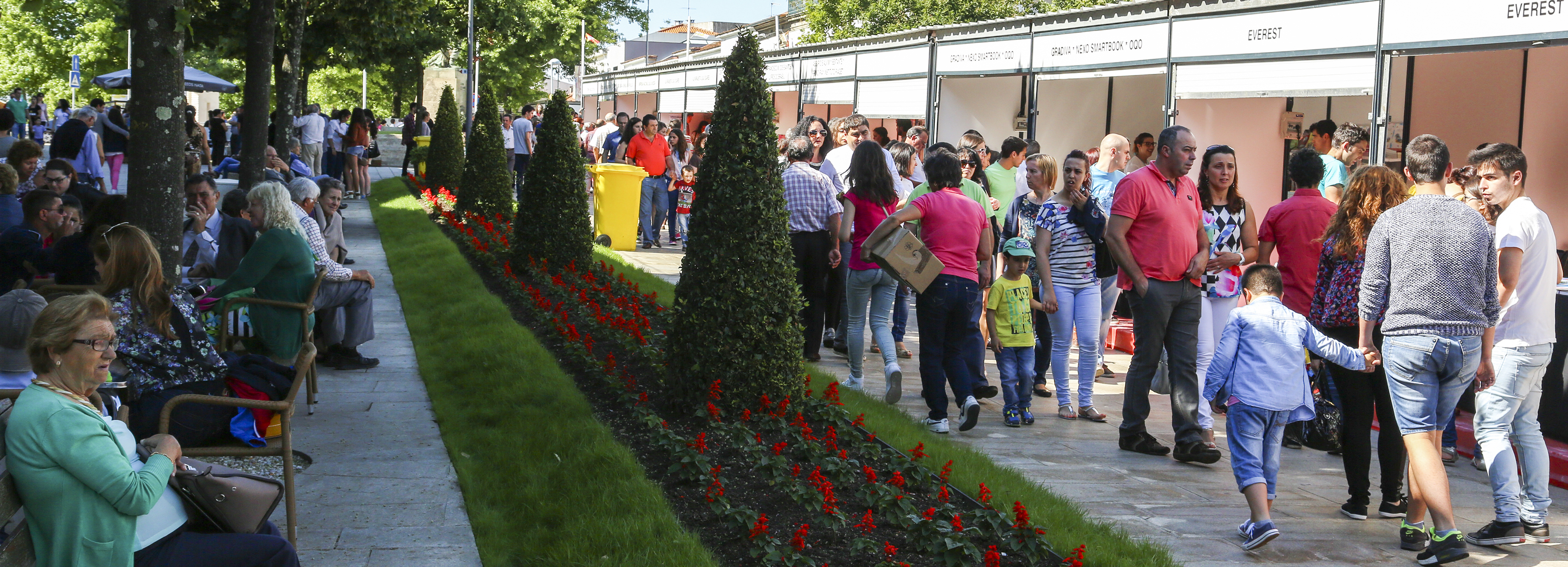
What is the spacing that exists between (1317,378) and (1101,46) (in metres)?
5.62

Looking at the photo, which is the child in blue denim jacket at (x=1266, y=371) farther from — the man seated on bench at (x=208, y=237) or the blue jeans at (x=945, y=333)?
the man seated on bench at (x=208, y=237)

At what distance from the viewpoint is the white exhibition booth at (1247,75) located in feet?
29.2

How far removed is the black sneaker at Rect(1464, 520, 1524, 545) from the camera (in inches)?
202

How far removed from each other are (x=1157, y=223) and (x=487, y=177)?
12.0 m

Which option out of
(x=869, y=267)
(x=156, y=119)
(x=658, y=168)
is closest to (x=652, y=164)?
(x=658, y=168)

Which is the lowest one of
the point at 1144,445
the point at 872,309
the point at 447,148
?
the point at 1144,445

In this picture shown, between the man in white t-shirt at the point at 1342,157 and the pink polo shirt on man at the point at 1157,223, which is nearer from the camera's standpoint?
the pink polo shirt on man at the point at 1157,223

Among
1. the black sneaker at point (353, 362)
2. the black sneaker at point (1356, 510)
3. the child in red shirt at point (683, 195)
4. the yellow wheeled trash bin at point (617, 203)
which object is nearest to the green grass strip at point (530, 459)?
the black sneaker at point (353, 362)

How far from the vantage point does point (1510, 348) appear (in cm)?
538

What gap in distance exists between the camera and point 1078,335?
7305 millimetres

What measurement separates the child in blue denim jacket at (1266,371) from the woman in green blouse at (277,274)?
196 inches

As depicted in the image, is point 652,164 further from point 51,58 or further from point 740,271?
point 51,58

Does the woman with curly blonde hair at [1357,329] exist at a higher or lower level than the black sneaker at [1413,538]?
higher

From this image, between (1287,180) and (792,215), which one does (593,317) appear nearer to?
(792,215)
